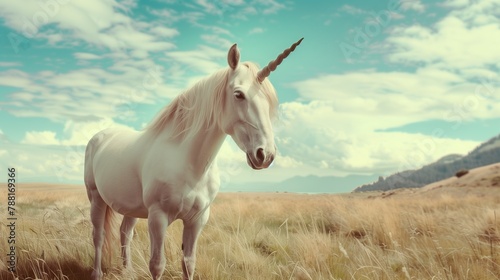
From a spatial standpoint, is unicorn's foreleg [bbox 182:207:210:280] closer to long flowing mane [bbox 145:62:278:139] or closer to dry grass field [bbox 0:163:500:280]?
dry grass field [bbox 0:163:500:280]

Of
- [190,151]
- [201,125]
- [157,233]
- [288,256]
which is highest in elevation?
[201,125]

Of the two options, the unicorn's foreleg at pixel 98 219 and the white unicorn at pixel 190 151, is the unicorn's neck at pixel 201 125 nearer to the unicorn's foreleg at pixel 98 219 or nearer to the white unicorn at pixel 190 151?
the white unicorn at pixel 190 151

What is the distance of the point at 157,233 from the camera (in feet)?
10.9

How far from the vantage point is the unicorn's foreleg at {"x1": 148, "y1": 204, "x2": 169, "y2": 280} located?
331 cm

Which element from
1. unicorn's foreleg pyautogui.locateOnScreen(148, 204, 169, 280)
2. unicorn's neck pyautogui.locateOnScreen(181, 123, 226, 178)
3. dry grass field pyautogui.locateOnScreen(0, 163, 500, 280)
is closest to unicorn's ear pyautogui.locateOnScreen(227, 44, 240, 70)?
unicorn's neck pyautogui.locateOnScreen(181, 123, 226, 178)

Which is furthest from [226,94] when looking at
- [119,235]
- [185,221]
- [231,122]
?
[119,235]

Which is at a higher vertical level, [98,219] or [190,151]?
[190,151]

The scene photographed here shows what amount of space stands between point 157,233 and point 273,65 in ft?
5.31

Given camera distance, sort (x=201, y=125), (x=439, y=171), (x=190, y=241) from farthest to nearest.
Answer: (x=439, y=171) < (x=190, y=241) < (x=201, y=125)

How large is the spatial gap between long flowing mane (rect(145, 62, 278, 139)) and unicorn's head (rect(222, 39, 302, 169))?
1cm

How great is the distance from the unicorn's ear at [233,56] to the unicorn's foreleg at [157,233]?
1.30 meters

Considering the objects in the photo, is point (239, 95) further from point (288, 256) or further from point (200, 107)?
point (288, 256)

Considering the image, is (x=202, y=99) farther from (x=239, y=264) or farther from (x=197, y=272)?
(x=239, y=264)

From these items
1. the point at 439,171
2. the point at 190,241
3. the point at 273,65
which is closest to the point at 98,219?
the point at 190,241
